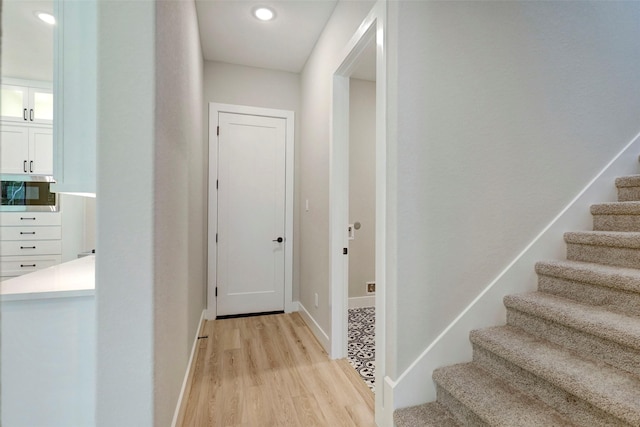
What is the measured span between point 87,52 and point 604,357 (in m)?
2.61

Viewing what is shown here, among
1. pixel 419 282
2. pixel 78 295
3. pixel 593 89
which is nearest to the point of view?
pixel 78 295

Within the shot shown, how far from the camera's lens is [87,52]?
1.30 metres

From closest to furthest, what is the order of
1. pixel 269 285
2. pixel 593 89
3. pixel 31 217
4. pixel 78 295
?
pixel 78 295, pixel 593 89, pixel 31 217, pixel 269 285

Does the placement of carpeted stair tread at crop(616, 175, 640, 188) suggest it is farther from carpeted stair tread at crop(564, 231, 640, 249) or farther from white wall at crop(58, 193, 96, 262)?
white wall at crop(58, 193, 96, 262)

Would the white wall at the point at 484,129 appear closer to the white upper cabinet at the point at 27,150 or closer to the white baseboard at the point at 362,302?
the white baseboard at the point at 362,302

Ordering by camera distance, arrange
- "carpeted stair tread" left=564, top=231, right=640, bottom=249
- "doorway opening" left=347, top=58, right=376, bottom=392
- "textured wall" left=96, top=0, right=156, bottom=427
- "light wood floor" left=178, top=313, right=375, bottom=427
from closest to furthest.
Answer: "textured wall" left=96, top=0, right=156, bottom=427, "carpeted stair tread" left=564, top=231, right=640, bottom=249, "light wood floor" left=178, top=313, right=375, bottom=427, "doorway opening" left=347, top=58, right=376, bottom=392

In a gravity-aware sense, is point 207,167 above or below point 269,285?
above

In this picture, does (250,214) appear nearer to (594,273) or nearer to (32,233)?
(32,233)

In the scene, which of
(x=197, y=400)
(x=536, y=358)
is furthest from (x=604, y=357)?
(x=197, y=400)

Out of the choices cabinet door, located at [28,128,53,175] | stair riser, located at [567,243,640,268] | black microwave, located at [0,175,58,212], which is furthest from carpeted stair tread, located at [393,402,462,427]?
cabinet door, located at [28,128,53,175]

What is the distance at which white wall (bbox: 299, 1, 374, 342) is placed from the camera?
2.37m

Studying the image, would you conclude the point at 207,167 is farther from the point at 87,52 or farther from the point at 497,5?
the point at 497,5

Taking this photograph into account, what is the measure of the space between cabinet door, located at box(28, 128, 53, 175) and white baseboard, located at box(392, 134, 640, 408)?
385 centimetres

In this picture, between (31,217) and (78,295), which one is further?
(31,217)
